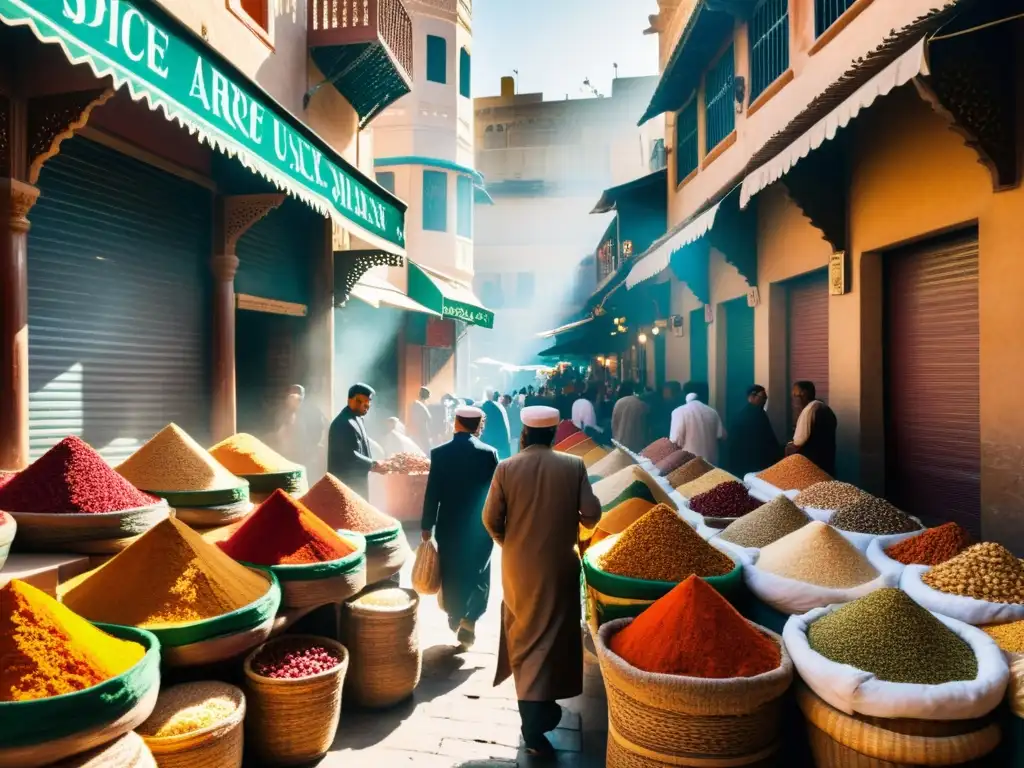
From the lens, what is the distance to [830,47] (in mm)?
6703

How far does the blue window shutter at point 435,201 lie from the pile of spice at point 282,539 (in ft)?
52.3

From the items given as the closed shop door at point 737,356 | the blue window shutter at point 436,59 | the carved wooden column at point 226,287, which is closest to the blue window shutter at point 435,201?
the blue window shutter at point 436,59

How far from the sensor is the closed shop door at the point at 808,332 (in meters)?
7.45

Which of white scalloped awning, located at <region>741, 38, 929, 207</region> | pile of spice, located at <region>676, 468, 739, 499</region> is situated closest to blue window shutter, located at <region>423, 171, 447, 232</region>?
white scalloped awning, located at <region>741, 38, 929, 207</region>

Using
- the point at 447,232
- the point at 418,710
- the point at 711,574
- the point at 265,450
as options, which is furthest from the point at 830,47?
the point at 447,232

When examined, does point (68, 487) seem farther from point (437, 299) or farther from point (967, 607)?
point (437, 299)

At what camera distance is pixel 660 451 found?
23.1ft

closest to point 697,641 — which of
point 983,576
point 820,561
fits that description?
point 820,561

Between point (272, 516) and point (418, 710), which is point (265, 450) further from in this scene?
point (418, 710)

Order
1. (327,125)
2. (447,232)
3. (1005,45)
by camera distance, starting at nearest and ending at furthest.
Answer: (1005,45), (327,125), (447,232)

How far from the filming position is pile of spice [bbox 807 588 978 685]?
7.36ft

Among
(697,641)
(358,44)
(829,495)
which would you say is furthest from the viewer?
(358,44)

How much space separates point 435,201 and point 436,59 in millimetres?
3638

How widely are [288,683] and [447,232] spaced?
16.8 metres
